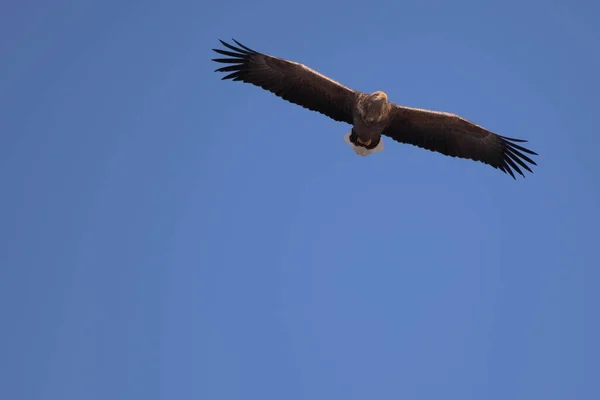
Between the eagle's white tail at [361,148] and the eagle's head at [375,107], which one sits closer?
the eagle's head at [375,107]

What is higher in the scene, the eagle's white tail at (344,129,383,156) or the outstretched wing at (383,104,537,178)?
the outstretched wing at (383,104,537,178)

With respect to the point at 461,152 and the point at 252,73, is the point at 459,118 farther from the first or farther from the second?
the point at 252,73

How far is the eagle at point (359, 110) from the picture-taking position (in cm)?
1371

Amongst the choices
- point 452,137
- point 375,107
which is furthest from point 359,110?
point 452,137

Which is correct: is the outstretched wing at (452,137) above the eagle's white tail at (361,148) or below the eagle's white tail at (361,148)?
above

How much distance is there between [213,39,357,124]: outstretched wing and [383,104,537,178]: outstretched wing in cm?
91

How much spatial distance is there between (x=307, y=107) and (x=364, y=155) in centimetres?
132

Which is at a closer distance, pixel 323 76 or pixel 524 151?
pixel 323 76

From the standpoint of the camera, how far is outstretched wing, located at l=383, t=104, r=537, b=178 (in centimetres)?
1397

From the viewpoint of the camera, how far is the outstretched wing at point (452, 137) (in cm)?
1397

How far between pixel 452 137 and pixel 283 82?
3019mm

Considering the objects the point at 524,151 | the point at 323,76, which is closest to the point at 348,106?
the point at 323,76

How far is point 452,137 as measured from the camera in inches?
565

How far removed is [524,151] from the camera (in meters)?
14.7
